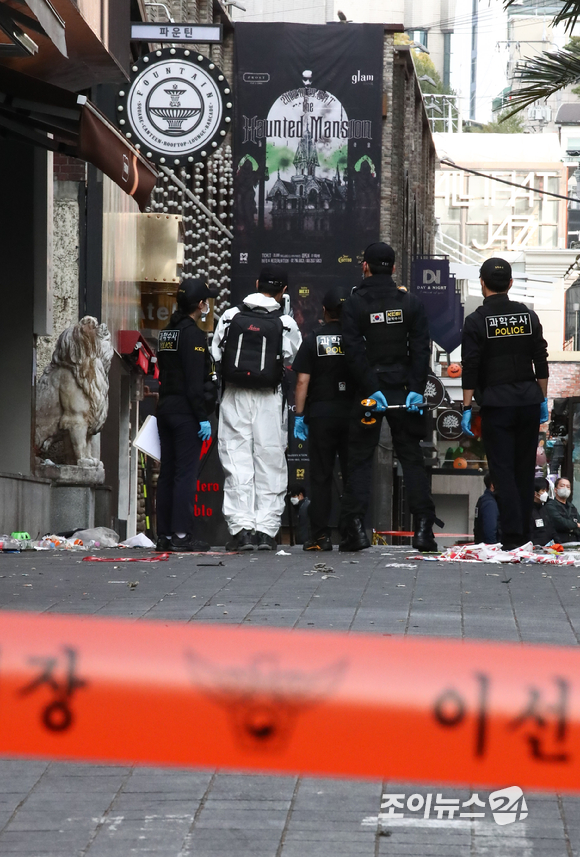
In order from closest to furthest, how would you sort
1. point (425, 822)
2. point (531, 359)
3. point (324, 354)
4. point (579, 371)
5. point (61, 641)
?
point (61, 641), point (425, 822), point (531, 359), point (324, 354), point (579, 371)

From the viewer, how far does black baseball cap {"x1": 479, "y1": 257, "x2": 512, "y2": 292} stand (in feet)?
32.8

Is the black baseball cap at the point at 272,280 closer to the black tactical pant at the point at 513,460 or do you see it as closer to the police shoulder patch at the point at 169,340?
the police shoulder patch at the point at 169,340

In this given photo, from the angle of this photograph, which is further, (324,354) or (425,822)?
(324,354)

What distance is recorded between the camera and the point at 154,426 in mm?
11258

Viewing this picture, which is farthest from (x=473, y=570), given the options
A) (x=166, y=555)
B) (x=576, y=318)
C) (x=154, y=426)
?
(x=576, y=318)

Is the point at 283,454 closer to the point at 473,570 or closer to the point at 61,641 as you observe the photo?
the point at 473,570

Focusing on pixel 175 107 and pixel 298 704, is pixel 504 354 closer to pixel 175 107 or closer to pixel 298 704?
pixel 298 704

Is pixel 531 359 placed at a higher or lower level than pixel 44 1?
lower

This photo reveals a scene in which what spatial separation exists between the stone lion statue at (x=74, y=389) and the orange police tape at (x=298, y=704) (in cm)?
1367

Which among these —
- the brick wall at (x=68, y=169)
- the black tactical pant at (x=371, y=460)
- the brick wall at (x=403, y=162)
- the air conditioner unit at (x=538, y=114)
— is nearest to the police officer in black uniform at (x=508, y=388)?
the black tactical pant at (x=371, y=460)

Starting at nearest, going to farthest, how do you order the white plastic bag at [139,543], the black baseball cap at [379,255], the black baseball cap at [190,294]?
the black baseball cap at [379,255]
the black baseball cap at [190,294]
the white plastic bag at [139,543]

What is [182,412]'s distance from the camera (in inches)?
430

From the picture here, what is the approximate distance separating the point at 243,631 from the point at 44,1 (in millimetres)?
8841

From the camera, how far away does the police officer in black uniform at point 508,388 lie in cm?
980
